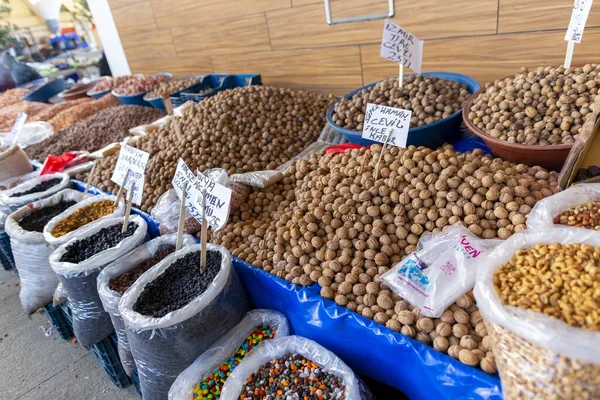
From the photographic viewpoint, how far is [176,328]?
→ 3.76 feet

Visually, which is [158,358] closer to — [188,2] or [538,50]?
[538,50]

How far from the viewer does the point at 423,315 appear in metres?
1.01

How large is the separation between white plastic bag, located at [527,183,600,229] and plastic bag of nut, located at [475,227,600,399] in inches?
4.9

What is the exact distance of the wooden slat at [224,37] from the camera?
3.18 meters

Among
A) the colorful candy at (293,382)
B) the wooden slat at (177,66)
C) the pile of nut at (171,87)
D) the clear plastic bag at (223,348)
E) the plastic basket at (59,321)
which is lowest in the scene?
the plastic basket at (59,321)

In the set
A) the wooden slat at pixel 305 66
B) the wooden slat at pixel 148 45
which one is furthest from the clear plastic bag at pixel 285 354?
the wooden slat at pixel 148 45

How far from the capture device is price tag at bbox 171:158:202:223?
4.65 feet

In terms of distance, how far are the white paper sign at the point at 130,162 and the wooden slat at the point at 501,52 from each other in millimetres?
1672

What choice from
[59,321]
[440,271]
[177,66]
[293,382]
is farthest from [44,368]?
[177,66]

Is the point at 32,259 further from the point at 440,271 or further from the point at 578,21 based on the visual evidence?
the point at 578,21

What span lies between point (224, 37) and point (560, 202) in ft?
10.6

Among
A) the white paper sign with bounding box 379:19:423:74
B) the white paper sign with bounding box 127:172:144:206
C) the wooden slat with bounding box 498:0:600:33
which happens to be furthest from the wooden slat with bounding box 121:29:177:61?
the wooden slat with bounding box 498:0:600:33

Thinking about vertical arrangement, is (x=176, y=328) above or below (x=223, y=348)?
above

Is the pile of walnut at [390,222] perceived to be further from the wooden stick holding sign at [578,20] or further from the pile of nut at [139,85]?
the pile of nut at [139,85]
